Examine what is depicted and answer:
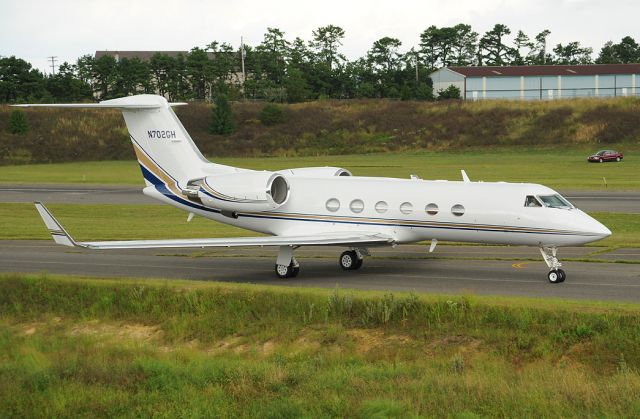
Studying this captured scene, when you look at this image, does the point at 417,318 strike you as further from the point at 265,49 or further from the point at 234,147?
the point at 265,49

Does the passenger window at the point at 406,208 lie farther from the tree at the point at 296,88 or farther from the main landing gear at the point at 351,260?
the tree at the point at 296,88

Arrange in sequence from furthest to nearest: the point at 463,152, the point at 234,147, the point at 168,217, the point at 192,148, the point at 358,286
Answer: the point at 234,147 → the point at 463,152 → the point at 168,217 → the point at 192,148 → the point at 358,286

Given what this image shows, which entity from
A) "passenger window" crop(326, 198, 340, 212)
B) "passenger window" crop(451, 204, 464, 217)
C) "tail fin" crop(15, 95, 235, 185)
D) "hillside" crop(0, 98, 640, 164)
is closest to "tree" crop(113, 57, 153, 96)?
"hillside" crop(0, 98, 640, 164)

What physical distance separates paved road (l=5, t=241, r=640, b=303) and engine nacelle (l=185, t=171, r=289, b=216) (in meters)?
2.15

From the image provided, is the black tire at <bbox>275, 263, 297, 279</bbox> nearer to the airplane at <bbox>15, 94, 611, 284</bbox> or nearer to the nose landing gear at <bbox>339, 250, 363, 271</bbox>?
the airplane at <bbox>15, 94, 611, 284</bbox>

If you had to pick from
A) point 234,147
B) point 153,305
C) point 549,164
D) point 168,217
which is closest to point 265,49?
point 234,147

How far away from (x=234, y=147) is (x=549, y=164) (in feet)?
115

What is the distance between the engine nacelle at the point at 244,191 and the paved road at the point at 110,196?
2098cm

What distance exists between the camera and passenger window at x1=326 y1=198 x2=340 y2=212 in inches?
1112

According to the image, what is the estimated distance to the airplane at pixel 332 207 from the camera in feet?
82.8

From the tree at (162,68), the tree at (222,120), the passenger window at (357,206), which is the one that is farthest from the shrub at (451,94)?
the passenger window at (357,206)

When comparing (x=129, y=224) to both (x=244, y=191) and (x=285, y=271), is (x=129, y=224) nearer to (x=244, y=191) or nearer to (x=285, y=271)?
(x=244, y=191)

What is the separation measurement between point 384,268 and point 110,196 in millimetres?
31850

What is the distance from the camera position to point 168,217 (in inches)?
1773
